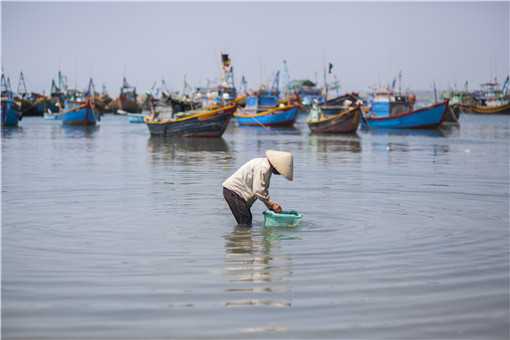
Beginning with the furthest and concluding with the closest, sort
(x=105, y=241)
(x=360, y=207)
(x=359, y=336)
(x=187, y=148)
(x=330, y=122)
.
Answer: (x=330, y=122)
(x=187, y=148)
(x=360, y=207)
(x=105, y=241)
(x=359, y=336)

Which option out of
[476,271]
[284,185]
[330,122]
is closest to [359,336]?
[476,271]

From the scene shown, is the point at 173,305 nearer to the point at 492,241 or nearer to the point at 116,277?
the point at 116,277

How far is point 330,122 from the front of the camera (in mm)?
44938

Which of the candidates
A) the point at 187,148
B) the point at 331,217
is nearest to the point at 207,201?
the point at 331,217

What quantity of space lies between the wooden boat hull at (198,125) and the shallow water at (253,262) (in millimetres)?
20898

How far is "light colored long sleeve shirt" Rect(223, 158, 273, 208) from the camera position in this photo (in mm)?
8977

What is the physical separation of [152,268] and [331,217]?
4227 millimetres

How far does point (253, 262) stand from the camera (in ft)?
25.8

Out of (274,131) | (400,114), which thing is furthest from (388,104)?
(274,131)

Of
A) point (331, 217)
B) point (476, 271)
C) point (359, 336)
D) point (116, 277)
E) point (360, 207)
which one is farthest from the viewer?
point (360, 207)

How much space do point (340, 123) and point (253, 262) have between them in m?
37.5

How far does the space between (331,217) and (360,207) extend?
4.48ft

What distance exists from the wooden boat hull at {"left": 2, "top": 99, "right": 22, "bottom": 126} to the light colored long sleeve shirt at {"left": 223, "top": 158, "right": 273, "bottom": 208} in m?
45.8

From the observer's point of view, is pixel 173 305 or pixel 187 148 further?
pixel 187 148
